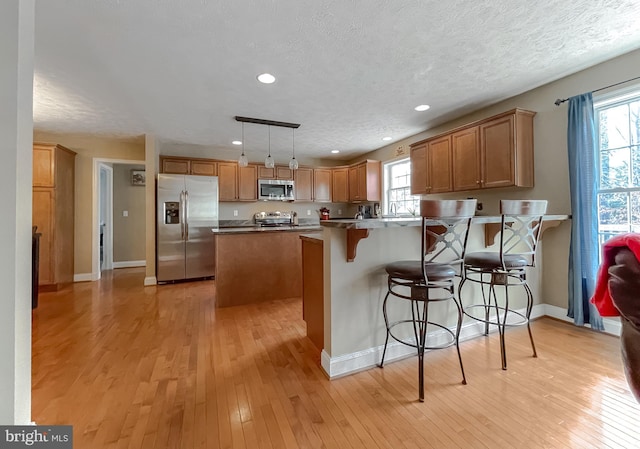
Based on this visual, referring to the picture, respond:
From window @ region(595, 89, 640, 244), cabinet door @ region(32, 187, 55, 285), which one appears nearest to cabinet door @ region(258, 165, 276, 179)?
cabinet door @ region(32, 187, 55, 285)

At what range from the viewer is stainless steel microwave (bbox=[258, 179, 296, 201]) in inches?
217

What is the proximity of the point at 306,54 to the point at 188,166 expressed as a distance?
3.67m

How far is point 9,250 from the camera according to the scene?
110cm

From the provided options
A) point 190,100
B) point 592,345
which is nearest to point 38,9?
point 190,100

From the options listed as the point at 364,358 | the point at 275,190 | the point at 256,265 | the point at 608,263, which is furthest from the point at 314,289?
the point at 275,190

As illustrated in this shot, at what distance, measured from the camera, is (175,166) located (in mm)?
4992

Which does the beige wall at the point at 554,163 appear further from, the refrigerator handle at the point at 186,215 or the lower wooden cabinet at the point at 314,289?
the refrigerator handle at the point at 186,215

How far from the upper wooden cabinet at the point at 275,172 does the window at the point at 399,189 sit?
2.03 m

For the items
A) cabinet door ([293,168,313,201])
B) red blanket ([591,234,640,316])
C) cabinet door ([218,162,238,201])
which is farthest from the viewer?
cabinet door ([293,168,313,201])

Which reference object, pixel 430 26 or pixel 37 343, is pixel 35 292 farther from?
pixel 430 26

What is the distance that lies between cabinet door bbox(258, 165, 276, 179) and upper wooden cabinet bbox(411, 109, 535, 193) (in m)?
3.13

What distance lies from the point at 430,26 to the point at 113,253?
694 cm

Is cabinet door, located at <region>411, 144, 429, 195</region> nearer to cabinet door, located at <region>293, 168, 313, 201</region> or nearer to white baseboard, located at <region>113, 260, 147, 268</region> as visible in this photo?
cabinet door, located at <region>293, 168, 313, 201</region>

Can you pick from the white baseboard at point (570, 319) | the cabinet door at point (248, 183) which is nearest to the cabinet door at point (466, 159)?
the white baseboard at point (570, 319)
